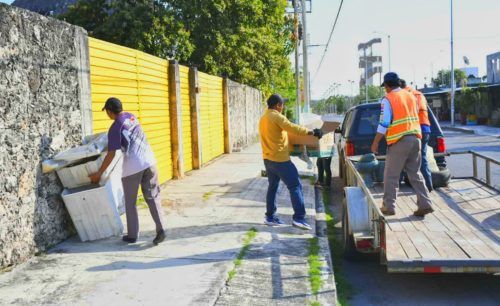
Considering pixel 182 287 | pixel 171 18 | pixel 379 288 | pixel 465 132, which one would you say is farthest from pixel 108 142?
pixel 465 132

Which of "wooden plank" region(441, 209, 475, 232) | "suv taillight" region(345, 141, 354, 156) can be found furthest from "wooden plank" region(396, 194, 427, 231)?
"suv taillight" region(345, 141, 354, 156)

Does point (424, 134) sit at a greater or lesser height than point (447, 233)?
greater

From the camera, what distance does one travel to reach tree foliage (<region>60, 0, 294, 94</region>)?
2075 cm

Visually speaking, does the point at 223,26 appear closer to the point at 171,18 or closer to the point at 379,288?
the point at 171,18

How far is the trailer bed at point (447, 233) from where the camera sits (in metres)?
4.61

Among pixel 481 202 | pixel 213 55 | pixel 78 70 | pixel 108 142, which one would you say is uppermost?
pixel 213 55

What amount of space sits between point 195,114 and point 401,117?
7952mm

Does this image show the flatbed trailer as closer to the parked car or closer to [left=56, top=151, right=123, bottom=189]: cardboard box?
the parked car

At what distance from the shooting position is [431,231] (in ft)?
18.2

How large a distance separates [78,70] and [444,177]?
4949mm

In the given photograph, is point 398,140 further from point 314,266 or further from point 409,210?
point 314,266

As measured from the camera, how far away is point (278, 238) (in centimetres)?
659

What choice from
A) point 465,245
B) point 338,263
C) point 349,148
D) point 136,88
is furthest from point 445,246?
point 136,88

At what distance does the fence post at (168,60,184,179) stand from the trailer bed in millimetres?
5241
